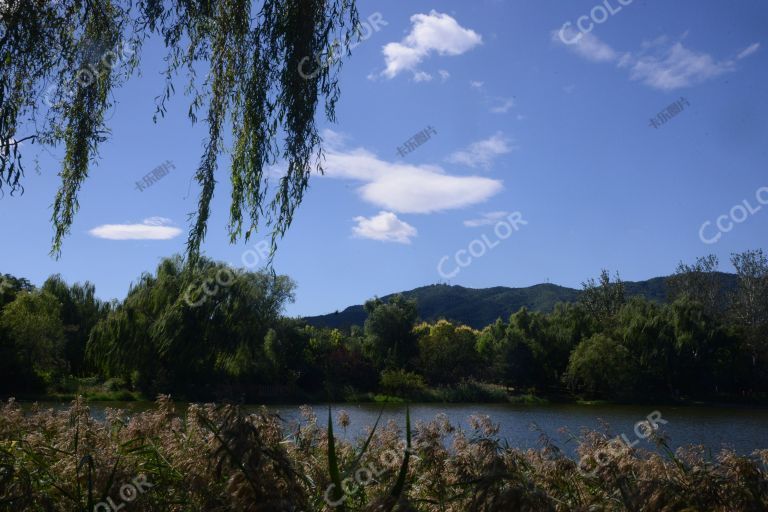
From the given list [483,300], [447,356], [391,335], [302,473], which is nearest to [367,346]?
[391,335]

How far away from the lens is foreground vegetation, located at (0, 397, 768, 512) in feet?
5.96

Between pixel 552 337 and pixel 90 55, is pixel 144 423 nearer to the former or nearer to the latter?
pixel 90 55

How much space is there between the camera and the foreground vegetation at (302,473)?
→ 5.96ft

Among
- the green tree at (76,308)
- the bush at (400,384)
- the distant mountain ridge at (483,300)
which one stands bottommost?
the bush at (400,384)

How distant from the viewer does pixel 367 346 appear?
142 ft

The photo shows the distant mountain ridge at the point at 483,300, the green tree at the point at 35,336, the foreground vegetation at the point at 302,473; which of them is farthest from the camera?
the distant mountain ridge at the point at 483,300

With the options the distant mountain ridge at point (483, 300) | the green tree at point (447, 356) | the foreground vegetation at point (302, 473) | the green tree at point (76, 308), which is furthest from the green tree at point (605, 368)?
the distant mountain ridge at point (483, 300)

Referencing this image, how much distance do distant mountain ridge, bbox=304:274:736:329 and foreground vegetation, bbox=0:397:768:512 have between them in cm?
12023

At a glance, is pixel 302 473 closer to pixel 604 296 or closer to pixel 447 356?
pixel 447 356

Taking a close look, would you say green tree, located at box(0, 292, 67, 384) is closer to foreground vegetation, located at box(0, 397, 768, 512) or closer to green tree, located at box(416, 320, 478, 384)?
green tree, located at box(416, 320, 478, 384)

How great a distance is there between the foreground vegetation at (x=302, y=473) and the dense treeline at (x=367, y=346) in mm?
18880

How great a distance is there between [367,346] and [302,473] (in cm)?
4079

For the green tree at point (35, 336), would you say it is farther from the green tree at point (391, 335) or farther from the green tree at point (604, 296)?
the green tree at point (604, 296)

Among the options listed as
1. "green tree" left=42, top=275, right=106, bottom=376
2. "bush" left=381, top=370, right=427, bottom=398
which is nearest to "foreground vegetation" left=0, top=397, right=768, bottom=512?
"bush" left=381, top=370, right=427, bottom=398
